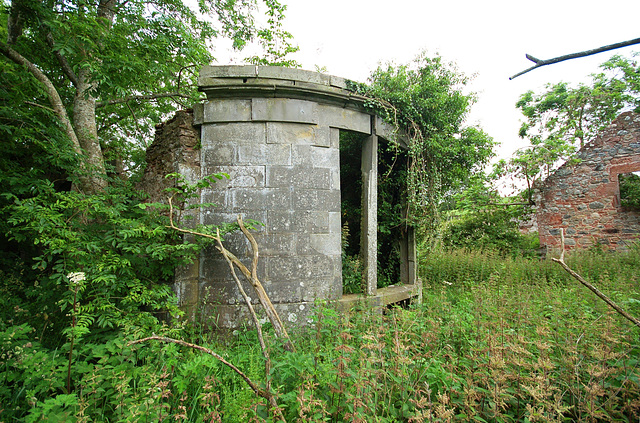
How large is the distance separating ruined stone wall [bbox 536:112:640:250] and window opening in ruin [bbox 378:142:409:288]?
7.12m

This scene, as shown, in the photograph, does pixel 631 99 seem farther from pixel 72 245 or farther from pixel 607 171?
pixel 72 245

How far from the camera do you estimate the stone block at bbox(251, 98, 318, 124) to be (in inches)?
161

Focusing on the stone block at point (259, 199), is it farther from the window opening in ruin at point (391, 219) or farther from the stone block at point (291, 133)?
the window opening in ruin at point (391, 219)

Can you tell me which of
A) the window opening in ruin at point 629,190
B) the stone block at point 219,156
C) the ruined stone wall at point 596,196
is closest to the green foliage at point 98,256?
the stone block at point 219,156

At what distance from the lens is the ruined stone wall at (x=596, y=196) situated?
9.16 metres

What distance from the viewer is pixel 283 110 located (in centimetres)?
415

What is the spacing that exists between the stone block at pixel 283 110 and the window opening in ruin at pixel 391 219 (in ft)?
7.01

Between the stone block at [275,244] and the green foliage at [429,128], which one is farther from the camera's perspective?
the green foliage at [429,128]

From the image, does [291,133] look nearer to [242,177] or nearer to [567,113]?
[242,177]

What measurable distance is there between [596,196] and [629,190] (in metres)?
0.76

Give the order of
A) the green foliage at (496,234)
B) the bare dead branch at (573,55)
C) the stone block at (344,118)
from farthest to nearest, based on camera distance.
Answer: the green foliage at (496,234) → the stone block at (344,118) → the bare dead branch at (573,55)

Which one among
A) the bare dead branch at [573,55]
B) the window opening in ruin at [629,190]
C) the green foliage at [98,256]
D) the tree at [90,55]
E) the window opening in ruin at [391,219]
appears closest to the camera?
the bare dead branch at [573,55]

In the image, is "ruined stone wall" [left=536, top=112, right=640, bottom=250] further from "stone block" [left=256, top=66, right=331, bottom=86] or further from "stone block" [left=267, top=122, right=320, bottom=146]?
"stone block" [left=256, top=66, right=331, bottom=86]

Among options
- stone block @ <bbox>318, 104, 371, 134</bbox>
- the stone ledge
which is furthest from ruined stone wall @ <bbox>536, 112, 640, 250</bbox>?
stone block @ <bbox>318, 104, 371, 134</bbox>
